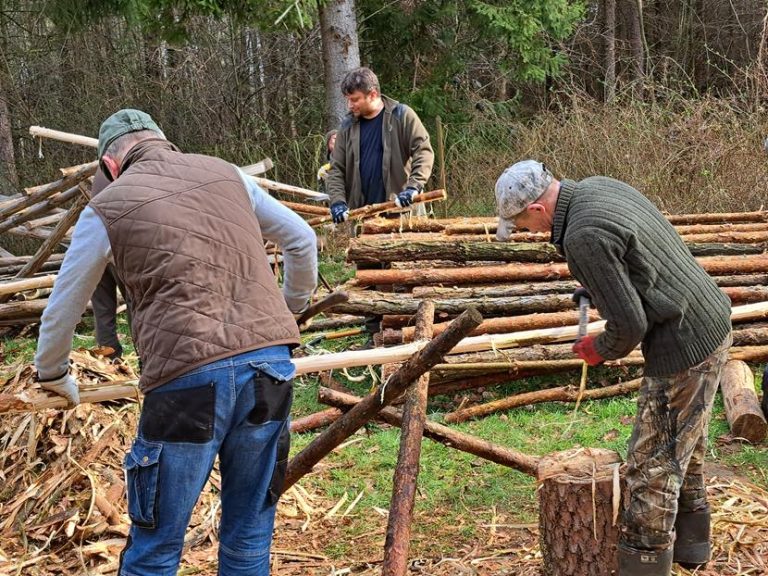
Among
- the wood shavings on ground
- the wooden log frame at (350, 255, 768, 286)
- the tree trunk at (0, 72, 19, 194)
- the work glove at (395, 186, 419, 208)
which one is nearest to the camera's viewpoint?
the wood shavings on ground

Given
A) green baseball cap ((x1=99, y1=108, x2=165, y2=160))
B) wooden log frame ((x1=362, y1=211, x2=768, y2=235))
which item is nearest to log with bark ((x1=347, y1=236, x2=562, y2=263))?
wooden log frame ((x1=362, y1=211, x2=768, y2=235))

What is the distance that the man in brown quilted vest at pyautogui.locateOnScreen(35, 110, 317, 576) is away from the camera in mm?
2766

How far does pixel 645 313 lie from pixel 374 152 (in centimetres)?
487

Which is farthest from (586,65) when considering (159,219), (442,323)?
(159,219)

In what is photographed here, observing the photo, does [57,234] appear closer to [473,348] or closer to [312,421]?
[312,421]

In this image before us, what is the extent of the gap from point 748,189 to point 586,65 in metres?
9.43

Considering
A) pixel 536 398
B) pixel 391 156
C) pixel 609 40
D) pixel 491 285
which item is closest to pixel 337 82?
pixel 391 156

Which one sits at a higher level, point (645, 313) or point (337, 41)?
point (337, 41)

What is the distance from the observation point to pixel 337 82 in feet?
41.7

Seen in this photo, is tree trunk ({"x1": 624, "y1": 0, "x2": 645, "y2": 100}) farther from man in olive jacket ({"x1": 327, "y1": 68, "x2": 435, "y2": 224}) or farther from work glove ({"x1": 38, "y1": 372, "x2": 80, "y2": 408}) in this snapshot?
work glove ({"x1": 38, "y1": 372, "x2": 80, "y2": 408})

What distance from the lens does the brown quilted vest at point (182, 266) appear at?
276 cm

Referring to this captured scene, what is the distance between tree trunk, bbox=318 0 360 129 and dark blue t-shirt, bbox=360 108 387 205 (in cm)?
488

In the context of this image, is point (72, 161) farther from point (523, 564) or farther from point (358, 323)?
point (523, 564)

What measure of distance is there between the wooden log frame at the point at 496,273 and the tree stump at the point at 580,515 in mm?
3292
